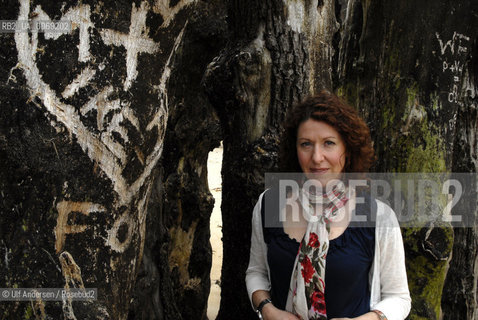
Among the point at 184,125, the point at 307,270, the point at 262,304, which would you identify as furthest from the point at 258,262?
the point at 184,125

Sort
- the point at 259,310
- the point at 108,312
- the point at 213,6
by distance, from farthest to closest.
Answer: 1. the point at 213,6
2. the point at 259,310
3. the point at 108,312

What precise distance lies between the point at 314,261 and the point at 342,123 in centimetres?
55

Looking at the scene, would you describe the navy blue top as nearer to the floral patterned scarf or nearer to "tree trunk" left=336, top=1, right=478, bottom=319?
the floral patterned scarf

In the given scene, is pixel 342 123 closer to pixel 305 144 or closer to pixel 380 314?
pixel 305 144

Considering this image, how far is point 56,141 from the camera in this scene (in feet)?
5.60

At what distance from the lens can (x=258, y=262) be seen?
2.30 metres

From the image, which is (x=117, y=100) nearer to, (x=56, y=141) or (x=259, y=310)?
(x=56, y=141)

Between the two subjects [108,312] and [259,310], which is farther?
[259,310]

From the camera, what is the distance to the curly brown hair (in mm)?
2141

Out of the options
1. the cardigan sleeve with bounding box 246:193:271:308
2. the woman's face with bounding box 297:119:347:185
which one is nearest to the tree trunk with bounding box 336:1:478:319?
the woman's face with bounding box 297:119:347:185

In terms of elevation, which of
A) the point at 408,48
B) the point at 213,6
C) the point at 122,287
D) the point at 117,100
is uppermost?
the point at 213,6

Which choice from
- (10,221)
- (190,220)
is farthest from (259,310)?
(190,220)

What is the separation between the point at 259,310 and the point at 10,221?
1.04 metres

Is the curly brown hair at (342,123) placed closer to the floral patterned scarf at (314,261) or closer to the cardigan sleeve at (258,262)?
the floral patterned scarf at (314,261)
